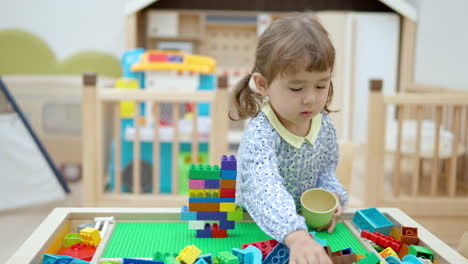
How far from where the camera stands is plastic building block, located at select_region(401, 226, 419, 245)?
80cm

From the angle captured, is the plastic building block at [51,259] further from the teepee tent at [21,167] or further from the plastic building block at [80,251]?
the teepee tent at [21,167]

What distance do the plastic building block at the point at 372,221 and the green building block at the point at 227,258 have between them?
0.28 m

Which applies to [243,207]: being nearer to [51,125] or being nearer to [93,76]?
[93,76]

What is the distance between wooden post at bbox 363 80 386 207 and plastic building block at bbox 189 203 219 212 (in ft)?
3.86

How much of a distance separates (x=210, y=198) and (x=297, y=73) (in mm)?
246

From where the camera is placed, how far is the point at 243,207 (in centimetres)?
91

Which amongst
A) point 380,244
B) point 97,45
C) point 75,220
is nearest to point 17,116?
point 97,45

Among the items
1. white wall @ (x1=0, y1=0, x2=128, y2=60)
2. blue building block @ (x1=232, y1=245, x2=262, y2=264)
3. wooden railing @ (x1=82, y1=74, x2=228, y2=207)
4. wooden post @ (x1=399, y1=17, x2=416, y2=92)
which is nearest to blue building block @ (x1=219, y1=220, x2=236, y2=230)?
blue building block @ (x1=232, y1=245, x2=262, y2=264)

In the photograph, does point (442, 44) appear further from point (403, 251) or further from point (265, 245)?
point (265, 245)

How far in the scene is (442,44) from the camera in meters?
2.45

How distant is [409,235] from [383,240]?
0.14 feet

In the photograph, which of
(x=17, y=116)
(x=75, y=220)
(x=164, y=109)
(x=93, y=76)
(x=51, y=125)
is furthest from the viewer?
(x=51, y=125)

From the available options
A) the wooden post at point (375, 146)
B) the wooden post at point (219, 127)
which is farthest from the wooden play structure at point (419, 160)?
the wooden post at point (219, 127)

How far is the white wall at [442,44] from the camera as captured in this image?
2.09 meters
